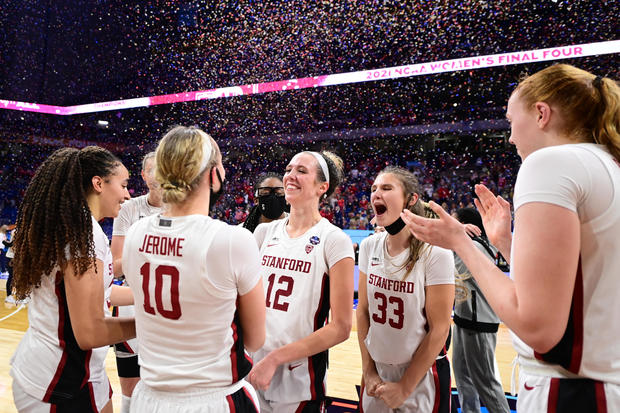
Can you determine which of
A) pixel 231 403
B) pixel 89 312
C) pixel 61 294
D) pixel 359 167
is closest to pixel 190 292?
pixel 231 403

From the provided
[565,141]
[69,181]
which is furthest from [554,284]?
[69,181]

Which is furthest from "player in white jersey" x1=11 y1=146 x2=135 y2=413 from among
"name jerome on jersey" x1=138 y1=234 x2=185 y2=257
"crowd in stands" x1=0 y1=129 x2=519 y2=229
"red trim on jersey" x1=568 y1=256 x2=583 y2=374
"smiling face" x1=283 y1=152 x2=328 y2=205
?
"crowd in stands" x1=0 y1=129 x2=519 y2=229

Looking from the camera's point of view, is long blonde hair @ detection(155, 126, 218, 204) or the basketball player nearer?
long blonde hair @ detection(155, 126, 218, 204)

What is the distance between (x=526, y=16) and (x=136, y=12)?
1003 centimetres

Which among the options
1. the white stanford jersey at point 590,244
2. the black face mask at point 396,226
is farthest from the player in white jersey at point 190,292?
the black face mask at point 396,226

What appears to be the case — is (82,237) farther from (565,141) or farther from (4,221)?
(4,221)

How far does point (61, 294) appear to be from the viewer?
1563 millimetres

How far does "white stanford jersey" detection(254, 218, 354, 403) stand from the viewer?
1.93m

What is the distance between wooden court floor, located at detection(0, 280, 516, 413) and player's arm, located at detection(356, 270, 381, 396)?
6.56ft

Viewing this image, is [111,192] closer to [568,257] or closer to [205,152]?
[205,152]

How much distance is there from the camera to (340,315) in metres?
1.88

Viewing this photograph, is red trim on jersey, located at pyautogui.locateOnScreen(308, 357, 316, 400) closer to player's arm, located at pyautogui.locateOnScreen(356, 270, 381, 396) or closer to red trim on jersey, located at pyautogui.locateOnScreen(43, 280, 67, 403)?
player's arm, located at pyautogui.locateOnScreen(356, 270, 381, 396)

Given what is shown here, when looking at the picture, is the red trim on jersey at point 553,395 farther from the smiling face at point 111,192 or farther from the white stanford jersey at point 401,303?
the smiling face at point 111,192

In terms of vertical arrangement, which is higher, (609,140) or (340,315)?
(609,140)
